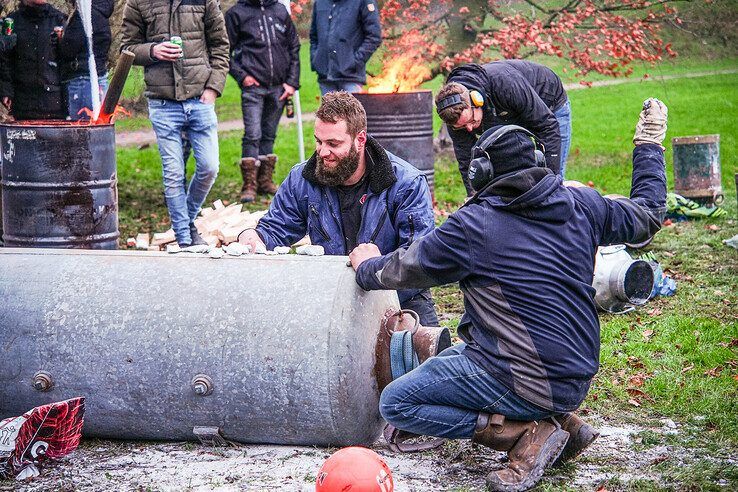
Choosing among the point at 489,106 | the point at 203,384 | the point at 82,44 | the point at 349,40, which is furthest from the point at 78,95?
the point at 203,384

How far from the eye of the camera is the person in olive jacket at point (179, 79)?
9055mm

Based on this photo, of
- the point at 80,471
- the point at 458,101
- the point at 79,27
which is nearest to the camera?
the point at 80,471

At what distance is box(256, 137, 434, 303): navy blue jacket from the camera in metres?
5.66

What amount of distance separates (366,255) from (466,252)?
2.24ft

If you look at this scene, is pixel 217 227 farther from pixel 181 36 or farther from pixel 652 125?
pixel 652 125

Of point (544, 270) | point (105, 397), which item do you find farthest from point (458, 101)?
point (105, 397)

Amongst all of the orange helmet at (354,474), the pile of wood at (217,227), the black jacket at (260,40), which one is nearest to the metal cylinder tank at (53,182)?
the pile of wood at (217,227)

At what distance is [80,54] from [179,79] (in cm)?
99

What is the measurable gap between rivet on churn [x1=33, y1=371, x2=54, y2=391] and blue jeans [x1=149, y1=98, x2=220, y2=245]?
4153 mm

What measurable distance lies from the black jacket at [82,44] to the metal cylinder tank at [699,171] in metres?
6.50

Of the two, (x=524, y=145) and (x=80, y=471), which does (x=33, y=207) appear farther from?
(x=524, y=145)

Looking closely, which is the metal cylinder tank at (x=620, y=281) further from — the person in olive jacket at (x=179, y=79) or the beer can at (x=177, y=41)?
the beer can at (x=177, y=41)

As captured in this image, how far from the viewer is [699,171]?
11.7 m

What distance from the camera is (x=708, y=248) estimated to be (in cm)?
984
